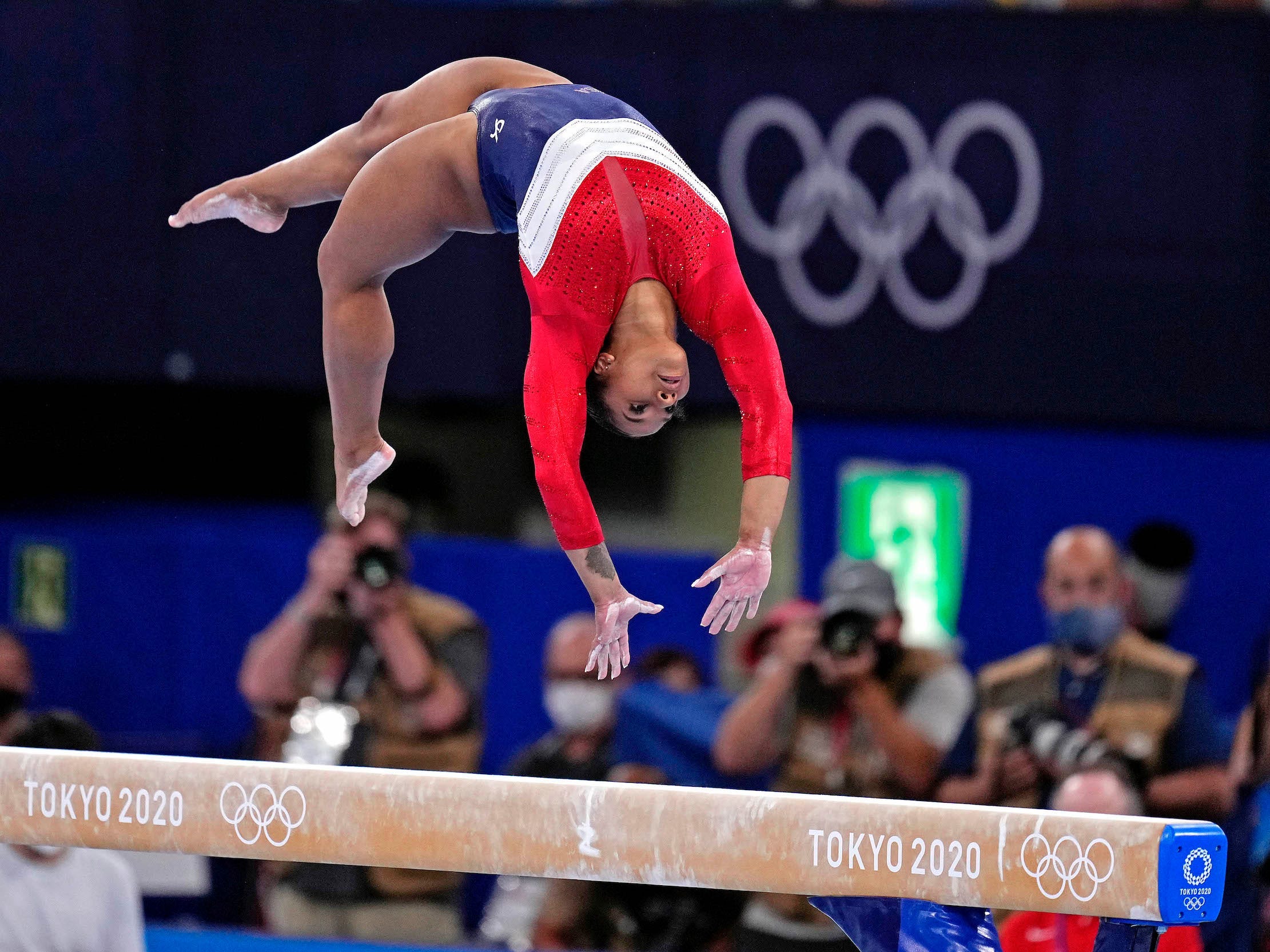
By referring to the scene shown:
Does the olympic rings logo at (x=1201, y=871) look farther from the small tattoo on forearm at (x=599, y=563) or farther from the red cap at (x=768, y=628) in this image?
the red cap at (x=768, y=628)

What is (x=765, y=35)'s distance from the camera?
666 centimetres

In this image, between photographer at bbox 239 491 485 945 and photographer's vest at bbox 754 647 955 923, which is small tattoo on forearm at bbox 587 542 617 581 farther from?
photographer at bbox 239 491 485 945

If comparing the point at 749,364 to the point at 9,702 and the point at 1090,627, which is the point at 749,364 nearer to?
the point at 1090,627

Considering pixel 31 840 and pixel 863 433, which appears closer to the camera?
pixel 31 840

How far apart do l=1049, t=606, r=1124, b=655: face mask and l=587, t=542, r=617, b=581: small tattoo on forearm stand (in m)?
2.18

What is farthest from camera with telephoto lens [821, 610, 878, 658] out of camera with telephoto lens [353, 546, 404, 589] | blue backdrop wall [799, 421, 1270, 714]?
blue backdrop wall [799, 421, 1270, 714]

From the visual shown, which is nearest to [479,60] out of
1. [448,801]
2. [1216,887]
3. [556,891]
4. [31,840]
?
[448,801]

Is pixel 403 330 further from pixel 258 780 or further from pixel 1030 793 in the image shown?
pixel 258 780

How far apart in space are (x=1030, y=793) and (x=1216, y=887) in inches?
69.5

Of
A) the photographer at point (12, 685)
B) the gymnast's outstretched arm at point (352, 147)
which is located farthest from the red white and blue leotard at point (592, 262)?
the photographer at point (12, 685)

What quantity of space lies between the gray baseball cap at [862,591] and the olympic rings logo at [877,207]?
1502 mm

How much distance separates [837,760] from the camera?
17.8 feet

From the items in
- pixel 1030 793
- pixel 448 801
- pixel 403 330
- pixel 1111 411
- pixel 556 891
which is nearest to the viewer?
pixel 448 801

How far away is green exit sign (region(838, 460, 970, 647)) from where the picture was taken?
675 cm
